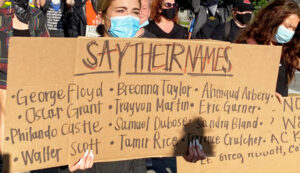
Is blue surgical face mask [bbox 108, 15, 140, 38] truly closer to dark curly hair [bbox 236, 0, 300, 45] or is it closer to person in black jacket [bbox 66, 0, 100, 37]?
dark curly hair [bbox 236, 0, 300, 45]

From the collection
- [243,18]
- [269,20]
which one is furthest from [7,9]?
[243,18]

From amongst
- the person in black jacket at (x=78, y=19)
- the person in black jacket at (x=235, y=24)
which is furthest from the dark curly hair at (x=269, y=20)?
the person in black jacket at (x=78, y=19)

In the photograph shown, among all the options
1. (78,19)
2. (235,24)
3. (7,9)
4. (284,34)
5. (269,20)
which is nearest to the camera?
(284,34)

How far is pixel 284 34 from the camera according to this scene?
2857 millimetres

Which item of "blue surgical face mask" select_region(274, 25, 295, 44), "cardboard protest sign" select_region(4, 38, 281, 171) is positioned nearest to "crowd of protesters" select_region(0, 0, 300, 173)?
"blue surgical face mask" select_region(274, 25, 295, 44)

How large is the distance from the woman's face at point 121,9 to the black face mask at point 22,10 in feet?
5.33

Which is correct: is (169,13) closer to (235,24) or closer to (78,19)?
(235,24)

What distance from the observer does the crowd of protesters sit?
89.0 inches

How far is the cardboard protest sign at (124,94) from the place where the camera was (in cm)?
177

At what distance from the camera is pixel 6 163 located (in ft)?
5.85

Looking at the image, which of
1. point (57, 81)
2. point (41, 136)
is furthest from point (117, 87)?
point (41, 136)

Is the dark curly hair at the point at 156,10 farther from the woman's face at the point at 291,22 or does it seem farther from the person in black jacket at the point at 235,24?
the woman's face at the point at 291,22

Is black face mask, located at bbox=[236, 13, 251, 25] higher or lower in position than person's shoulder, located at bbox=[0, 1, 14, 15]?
higher

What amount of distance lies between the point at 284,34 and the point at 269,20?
0.18 m
